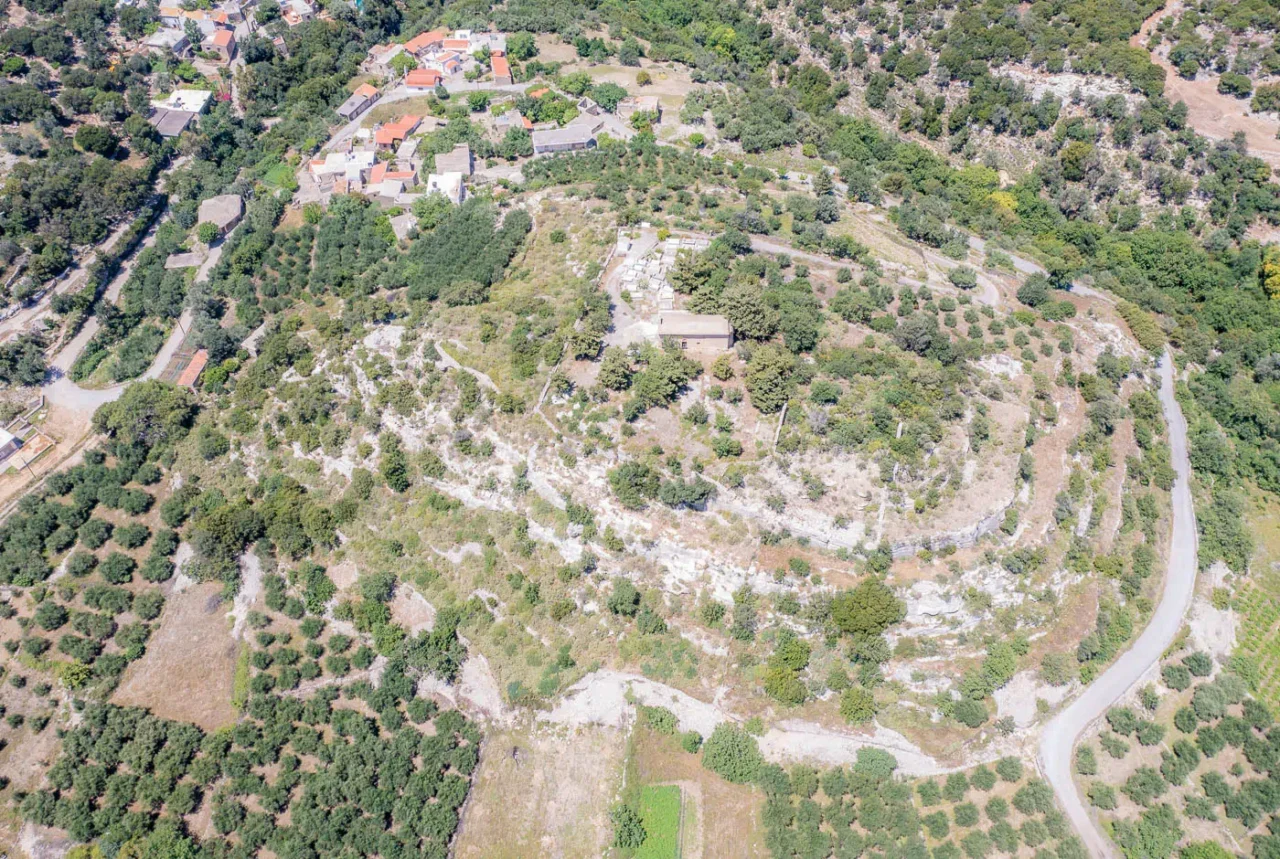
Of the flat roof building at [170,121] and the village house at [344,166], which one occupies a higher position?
the village house at [344,166]

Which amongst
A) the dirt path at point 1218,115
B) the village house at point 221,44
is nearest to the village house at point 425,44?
the village house at point 221,44

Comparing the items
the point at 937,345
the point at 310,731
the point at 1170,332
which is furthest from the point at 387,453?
the point at 1170,332

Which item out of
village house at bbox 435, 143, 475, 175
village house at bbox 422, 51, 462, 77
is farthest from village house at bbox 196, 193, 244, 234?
village house at bbox 422, 51, 462, 77

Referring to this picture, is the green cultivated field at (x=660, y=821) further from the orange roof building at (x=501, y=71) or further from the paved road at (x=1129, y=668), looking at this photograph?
the orange roof building at (x=501, y=71)

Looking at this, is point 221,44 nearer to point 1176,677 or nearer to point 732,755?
point 732,755

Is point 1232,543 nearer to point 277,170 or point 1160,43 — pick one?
point 1160,43

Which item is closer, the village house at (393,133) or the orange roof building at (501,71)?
the village house at (393,133)
